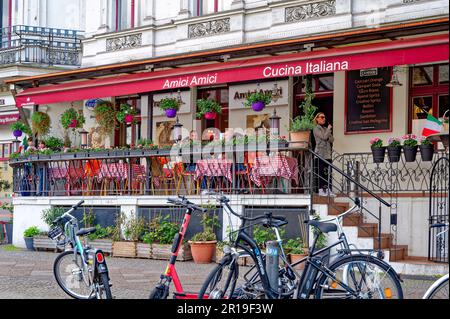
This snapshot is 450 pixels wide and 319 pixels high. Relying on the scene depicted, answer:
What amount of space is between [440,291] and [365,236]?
640 cm

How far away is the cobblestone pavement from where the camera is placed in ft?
32.5

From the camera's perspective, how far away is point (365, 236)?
1247 centimetres

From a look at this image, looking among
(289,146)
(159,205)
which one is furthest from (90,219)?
(289,146)

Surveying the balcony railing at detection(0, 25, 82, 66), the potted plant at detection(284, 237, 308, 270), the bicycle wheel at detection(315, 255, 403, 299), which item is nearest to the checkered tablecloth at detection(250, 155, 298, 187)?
the potted plant at detection(284, 237, 308, 270)

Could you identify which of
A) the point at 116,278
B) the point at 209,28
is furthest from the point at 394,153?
the point at 209,28

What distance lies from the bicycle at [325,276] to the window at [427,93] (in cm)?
812

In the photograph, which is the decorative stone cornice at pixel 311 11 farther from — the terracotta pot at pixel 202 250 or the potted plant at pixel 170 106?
the terracotta pot at pixel 202 250

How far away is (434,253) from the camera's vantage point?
40.0ft

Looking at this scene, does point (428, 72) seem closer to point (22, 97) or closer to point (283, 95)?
point (283, 95)

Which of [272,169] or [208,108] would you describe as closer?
[272,169]

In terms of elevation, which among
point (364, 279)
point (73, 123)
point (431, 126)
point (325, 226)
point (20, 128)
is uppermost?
point (73, 123)

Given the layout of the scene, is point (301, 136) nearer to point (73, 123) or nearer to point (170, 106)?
point (170, 106)

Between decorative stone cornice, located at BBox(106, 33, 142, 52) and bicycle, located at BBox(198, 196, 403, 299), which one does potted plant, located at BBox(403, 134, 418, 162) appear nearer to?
bicycle, located at BBox(198, 196, 403, 299)

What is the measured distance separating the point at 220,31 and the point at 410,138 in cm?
665
